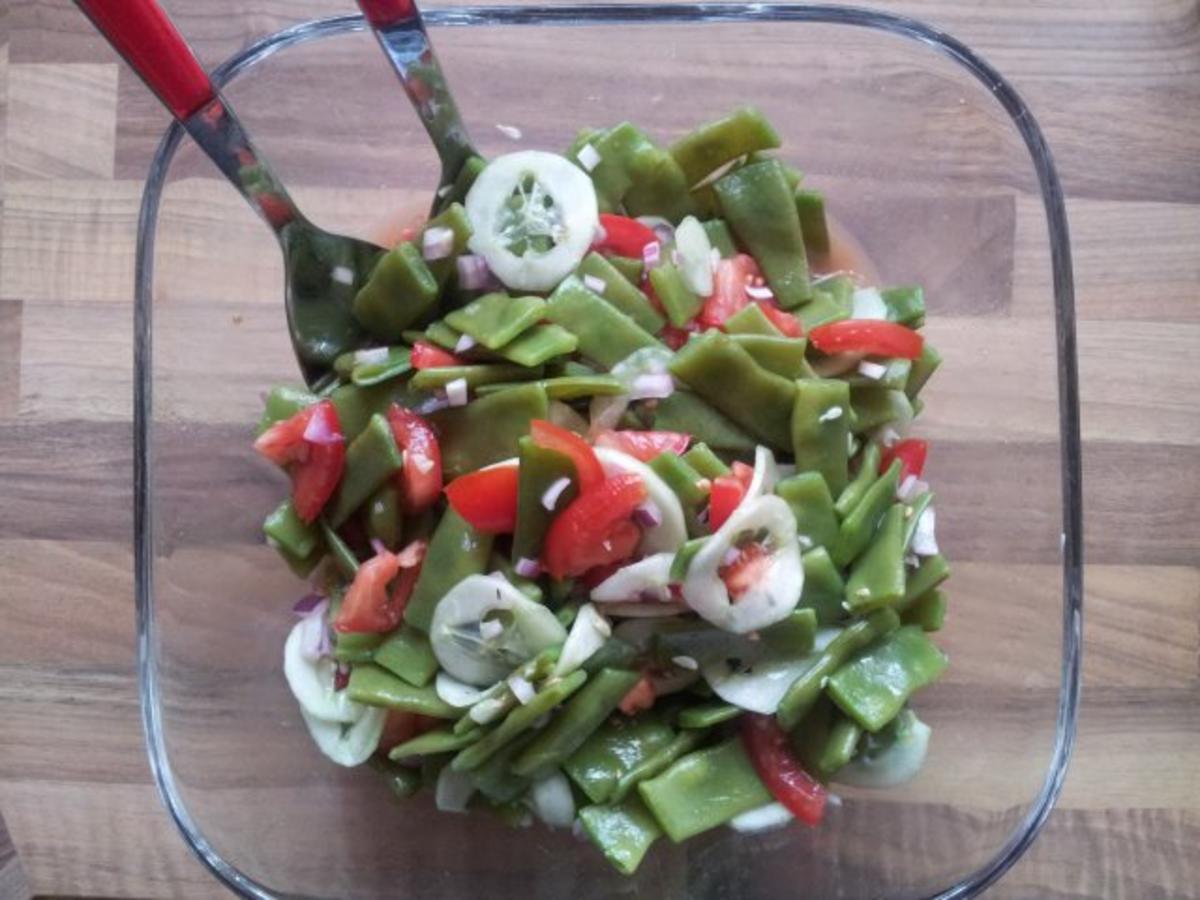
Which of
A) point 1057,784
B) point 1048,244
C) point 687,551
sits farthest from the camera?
point 1048,244

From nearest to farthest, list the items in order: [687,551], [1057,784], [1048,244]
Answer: [687,551] < [1057,784] < [1048,244]

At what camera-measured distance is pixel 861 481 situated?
1.71 metres

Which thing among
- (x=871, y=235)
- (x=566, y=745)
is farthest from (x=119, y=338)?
(x=871, y=235)

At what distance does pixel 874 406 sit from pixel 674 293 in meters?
0.31

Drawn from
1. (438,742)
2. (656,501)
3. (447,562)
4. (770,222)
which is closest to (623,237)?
(770,222)

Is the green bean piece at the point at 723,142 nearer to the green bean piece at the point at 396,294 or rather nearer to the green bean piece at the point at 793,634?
the green bean piece at the point at 396,294

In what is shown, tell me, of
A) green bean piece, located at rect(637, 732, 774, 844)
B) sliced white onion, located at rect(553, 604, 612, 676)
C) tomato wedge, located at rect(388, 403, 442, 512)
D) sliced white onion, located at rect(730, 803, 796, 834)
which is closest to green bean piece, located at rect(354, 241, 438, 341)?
tomato wedge, located at rect(388, 403, 442, 512)

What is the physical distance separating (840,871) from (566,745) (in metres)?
0.52

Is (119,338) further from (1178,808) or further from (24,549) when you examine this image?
(1178,808)

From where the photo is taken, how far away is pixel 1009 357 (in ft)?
6.35

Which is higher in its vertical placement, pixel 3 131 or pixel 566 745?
pixel 3 131

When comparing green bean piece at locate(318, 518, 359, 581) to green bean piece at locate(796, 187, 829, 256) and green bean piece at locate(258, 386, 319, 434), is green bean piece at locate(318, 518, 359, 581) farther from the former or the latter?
green bean piece at locate(796, 187, 829, 256)

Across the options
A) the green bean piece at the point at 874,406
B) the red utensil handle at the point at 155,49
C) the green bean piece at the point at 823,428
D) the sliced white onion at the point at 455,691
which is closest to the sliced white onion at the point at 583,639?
the sliced white onion at the point at 455,691

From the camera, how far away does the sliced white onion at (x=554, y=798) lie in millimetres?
1719
